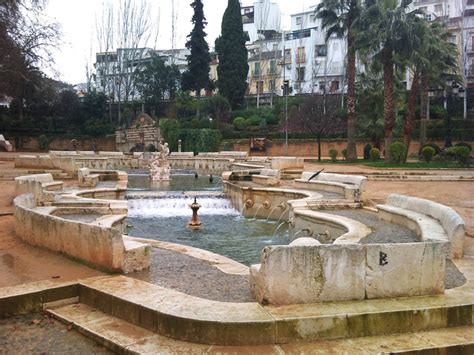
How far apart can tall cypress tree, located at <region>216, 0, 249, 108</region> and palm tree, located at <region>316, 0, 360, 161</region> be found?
1818 cm

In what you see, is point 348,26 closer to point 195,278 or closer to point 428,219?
point 428,219

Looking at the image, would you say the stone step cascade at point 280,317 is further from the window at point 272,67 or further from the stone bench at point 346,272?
the window at point 272,67

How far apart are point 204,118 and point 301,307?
4269 cm

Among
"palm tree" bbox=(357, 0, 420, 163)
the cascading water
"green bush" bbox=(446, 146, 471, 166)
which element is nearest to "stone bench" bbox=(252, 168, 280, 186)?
the cascading water

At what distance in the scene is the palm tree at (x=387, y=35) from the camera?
25641 mm

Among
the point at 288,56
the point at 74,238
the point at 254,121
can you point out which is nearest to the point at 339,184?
the point at 74,238

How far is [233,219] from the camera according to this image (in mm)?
13852

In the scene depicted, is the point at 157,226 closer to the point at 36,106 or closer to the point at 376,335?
the point at 376,335

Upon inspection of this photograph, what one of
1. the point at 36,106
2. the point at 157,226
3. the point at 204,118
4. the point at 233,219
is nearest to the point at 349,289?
the point at 157,226

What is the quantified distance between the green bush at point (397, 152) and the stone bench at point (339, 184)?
12849 mm

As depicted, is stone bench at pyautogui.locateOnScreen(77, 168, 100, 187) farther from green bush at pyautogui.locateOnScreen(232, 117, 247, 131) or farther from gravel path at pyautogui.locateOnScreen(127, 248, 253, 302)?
green bush at pyautogui.locateOnScreen(232, 117, 247, 131)

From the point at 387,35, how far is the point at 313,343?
965 inches

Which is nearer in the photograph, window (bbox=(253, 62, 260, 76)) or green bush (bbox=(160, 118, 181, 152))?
green bush (bbox=(160, 118, 181, 152))

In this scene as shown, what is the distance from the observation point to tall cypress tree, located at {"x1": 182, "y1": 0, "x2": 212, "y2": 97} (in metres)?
50.8
